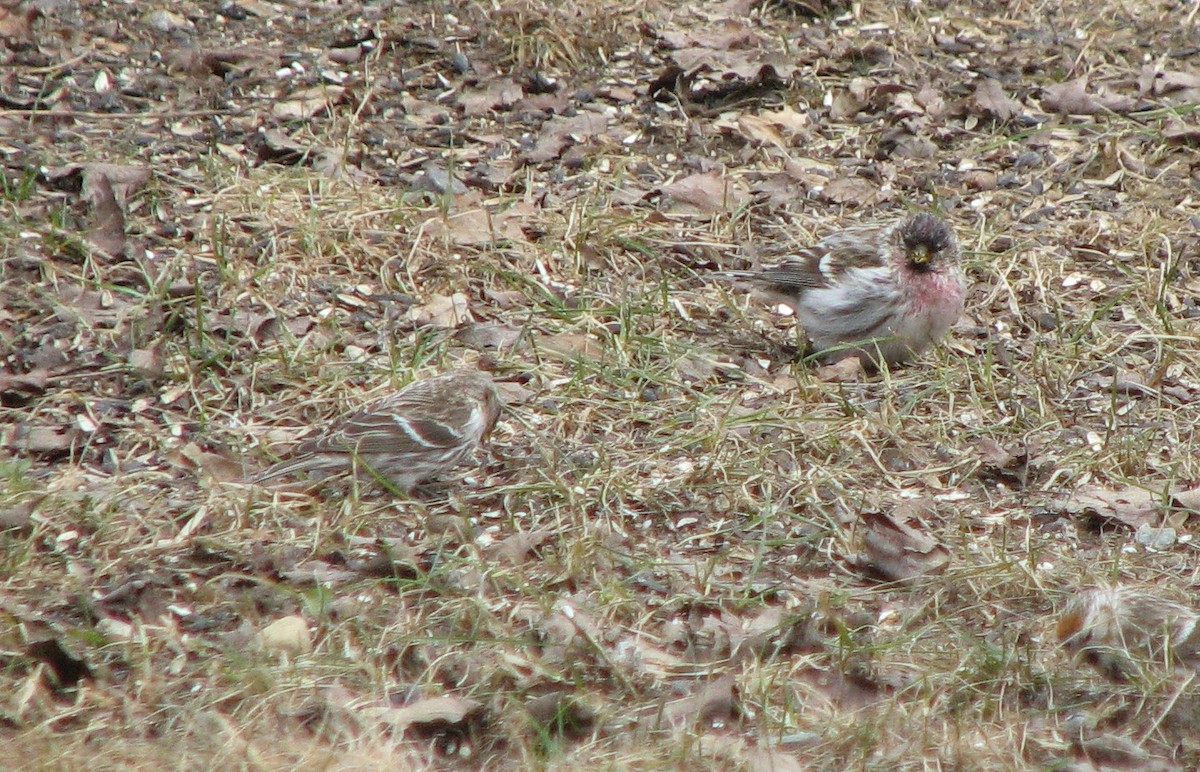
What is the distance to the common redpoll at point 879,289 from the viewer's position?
18.5ft

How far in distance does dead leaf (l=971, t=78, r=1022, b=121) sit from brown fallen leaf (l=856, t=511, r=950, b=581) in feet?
10.2

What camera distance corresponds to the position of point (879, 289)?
226 inches

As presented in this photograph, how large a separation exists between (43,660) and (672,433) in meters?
2.16

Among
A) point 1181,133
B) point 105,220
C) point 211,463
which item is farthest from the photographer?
point 1181,133

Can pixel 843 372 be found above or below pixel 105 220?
below

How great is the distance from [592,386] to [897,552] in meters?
1.40

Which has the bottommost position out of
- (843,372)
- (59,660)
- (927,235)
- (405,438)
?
(843,372)

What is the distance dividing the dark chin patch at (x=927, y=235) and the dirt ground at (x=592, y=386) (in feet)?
1.32

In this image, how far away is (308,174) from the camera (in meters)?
6.35

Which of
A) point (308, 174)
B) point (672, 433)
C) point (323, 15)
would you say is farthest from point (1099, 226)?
point (323, 15)

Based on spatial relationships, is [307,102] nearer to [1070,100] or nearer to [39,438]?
[39,438]

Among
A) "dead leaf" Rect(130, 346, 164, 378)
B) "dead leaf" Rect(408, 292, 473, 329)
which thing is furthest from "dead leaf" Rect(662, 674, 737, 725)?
"dead leaf" Rect(130, 346, 164, 378)

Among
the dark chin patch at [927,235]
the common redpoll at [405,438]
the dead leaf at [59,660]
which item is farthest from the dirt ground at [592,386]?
the dark chin patch at [927,235]

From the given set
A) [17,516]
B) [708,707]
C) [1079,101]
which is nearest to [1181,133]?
[1079,101]
